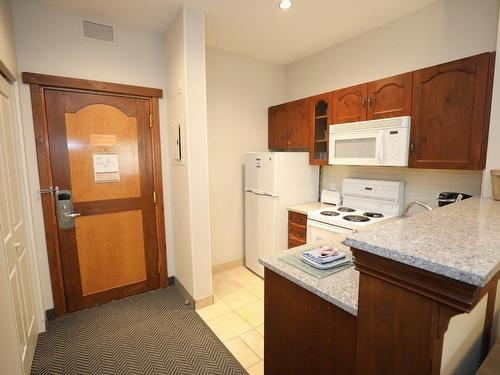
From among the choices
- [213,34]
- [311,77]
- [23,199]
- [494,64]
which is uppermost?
[213,34]

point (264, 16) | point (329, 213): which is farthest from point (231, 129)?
point (329, 213)

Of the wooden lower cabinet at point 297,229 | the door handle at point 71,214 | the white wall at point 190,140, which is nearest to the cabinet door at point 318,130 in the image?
the wooden lower cabinet at point 297,229

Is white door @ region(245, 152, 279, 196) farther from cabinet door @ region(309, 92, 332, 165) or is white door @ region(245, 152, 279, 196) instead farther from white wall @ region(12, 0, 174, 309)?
white wall @ region(12, 0, 174, 309)

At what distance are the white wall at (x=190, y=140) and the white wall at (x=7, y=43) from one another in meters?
1.17

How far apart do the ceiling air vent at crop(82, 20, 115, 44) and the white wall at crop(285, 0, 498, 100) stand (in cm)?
225

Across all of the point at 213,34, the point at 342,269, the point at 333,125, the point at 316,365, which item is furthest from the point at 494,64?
the point at 213,34

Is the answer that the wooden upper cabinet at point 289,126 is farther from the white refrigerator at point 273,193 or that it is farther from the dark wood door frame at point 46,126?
the dark wood door frame at point 46,126

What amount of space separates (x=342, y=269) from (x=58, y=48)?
2791 mm

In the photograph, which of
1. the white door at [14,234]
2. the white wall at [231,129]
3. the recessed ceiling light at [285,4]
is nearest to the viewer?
the white door at [14,234]

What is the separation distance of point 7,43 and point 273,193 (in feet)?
8.12

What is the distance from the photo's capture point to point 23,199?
2066 millimetres

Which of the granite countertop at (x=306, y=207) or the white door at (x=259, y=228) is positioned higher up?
the granite countertop at (x=306, y=207)

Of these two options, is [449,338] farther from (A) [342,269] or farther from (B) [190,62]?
(B) [190,62]

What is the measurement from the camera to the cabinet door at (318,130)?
2871 mm
